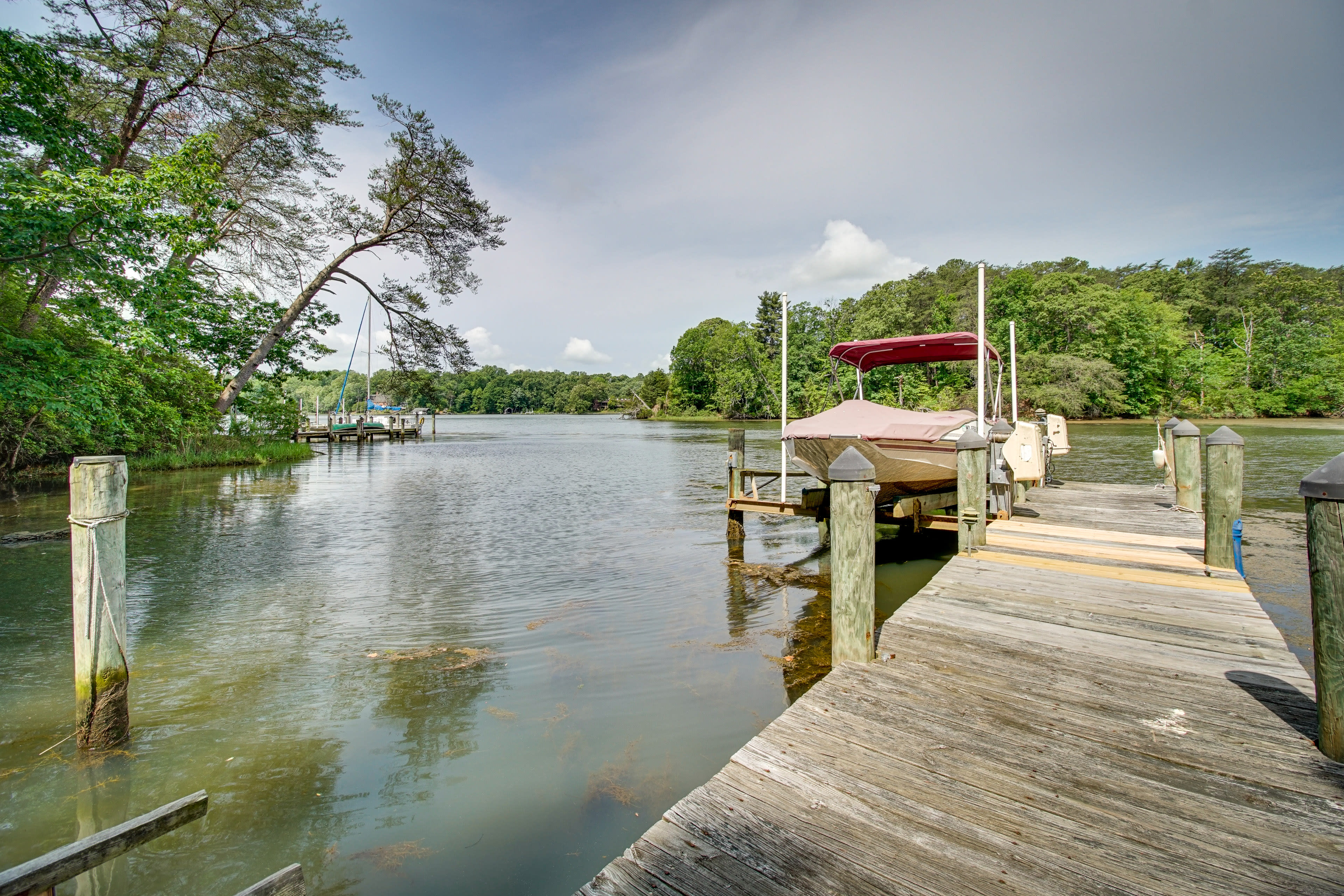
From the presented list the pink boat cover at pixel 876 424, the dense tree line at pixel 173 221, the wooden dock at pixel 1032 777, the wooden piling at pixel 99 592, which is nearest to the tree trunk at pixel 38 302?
the dense tree line at pixel 173 221

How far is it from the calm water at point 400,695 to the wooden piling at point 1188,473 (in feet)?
11.9

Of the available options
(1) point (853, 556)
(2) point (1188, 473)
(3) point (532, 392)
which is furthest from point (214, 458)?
(3) point (532, 392)

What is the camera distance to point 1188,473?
855cm

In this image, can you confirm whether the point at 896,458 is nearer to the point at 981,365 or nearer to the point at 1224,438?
the point at 981,365

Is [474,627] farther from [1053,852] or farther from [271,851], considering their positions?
[1053,852]

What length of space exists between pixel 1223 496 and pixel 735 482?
631cm

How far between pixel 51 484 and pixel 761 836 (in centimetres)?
2210

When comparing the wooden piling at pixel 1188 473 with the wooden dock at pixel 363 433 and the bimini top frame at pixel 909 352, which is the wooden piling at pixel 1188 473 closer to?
the bimini top frame at pixel 909 352

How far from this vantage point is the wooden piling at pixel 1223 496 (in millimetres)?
4840

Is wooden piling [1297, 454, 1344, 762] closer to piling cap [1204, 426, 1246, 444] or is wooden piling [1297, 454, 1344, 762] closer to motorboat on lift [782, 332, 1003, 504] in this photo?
piling cap [1204, 426, 1246, 444]

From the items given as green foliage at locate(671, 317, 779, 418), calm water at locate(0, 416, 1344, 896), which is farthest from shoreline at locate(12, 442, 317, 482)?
green foliage at locate(671, 317, 779, 418)

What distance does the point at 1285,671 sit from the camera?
10.0ft

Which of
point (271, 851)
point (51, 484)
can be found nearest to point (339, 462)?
point (51, 484)

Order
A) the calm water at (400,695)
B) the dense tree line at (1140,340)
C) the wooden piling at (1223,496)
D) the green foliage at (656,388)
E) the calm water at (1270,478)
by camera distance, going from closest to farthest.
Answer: the calm water at (400,695)
the wooden piling at (1223,496)
the calm water at (1270,478)
the dense tree line at (1140,340)
the green foliage at (656,388)
